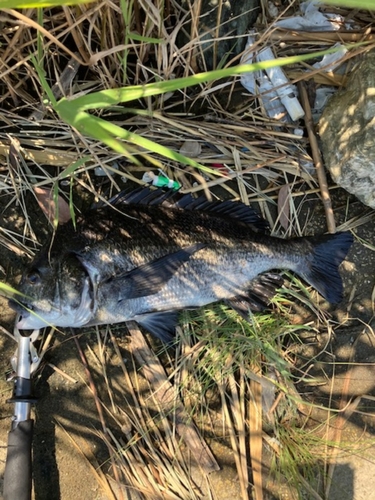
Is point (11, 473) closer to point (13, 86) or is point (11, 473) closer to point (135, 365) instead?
point (135, 365)

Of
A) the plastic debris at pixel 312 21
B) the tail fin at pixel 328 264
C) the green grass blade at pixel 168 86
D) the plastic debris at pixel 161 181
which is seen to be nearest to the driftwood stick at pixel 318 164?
the tail fin at pixel 328 264

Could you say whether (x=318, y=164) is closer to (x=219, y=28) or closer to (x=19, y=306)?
(x=219, y=28)

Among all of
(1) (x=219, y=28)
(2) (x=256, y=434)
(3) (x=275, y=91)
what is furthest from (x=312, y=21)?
(2) (x=256, y=434)

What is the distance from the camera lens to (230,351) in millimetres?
2758

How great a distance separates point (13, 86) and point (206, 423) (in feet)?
7.86

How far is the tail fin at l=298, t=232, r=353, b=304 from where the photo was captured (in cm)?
268

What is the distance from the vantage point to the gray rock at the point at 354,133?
254cm

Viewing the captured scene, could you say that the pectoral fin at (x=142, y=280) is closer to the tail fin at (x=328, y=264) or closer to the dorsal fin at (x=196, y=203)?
the dorsal fin at (x=196, y=203)

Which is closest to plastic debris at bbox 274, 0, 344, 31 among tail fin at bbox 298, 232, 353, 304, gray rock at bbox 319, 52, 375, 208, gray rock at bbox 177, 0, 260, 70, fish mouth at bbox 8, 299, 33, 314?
gray rock at bbox 177, 0, 260, 70

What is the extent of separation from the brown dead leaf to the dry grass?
2.1 inches

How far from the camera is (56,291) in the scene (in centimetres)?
234

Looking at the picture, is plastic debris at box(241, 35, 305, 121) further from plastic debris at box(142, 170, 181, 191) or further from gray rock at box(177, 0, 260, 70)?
plastic debris at box(142, 170, 181, 191)

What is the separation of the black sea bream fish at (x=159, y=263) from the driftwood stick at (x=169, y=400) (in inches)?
8.4

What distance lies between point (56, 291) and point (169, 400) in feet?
3.45
